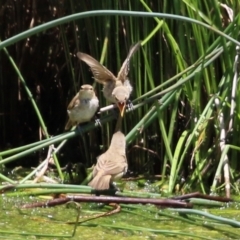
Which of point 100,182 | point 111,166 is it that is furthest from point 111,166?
point 100,182

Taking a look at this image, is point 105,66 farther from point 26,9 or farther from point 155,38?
point 26,9

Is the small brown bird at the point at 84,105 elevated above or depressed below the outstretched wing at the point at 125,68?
below

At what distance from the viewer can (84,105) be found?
464 centimetres

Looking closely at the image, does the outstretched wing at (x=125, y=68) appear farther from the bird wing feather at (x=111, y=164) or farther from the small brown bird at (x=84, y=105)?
the bird wing feather at (x=111, y=164)

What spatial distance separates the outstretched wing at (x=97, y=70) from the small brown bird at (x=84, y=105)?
0.34 ft

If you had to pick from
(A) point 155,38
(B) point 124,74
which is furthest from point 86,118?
(A) point 155,38

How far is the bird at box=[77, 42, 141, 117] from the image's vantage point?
450cm

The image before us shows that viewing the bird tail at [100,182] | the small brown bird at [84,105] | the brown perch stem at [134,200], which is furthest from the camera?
the small brown bird at [84,105]

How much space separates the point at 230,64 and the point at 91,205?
113cm

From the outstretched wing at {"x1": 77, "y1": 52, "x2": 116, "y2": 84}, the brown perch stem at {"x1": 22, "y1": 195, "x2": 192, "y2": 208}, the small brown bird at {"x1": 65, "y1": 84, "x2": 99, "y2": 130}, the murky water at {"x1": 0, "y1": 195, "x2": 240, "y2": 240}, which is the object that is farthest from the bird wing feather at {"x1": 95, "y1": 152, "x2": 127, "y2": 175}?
the outstretched wing at {"x1": 77, "y1": 52, "x2": 116, "y2": 84}

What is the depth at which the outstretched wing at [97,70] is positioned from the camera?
4.54 metres

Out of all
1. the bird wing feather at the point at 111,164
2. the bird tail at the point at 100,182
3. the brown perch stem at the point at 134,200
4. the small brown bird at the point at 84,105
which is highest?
the small brown bird at the point at 84,105

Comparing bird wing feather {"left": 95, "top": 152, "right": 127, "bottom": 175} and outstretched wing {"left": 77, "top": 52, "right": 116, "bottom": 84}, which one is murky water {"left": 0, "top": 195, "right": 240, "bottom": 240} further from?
outstretched wing {"left": 77, "top": 52, "right": 116, "bottom": 84}

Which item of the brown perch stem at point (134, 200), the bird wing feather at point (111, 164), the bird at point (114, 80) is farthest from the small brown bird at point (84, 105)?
the brown perch stem at point (134, 200)
